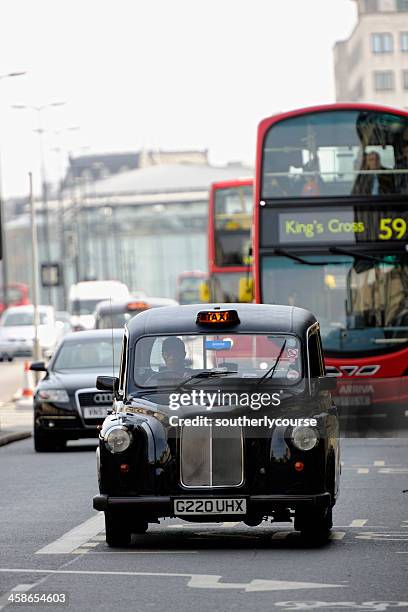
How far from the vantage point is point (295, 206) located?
82.2ft

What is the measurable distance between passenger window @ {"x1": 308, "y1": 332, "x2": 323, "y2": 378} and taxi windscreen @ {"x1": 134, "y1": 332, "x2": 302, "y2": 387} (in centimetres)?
11

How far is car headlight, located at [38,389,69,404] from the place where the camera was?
23450 millimetres

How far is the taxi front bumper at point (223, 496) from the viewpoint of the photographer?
11.8m

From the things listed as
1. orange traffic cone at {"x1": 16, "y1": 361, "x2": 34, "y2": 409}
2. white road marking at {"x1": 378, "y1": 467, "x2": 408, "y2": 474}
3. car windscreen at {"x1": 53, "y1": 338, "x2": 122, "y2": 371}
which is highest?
car windscreen at {"x1": 53, "y1": 338, "x2": 122, "y2": 371}

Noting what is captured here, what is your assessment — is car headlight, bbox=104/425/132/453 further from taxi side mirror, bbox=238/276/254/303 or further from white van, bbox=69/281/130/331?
white van, bbox=69/281/130/331

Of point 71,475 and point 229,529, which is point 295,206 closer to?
point 71,475

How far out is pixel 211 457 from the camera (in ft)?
39.1

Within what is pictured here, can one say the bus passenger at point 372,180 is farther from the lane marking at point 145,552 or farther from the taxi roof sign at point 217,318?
the lane marking at point 145,552

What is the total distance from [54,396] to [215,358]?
11074mm

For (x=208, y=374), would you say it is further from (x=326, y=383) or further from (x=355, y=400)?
(x=355, y=400)

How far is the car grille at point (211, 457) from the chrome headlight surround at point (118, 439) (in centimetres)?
36

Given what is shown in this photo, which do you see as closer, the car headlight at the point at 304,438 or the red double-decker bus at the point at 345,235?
the car headlight at the point at 304,438

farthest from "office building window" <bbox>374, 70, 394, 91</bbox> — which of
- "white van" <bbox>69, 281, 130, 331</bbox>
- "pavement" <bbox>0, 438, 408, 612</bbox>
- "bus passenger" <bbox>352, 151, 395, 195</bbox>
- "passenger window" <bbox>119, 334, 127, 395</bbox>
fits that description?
"passenger window" <bbox>119, 334, 127, 395</bbox>
